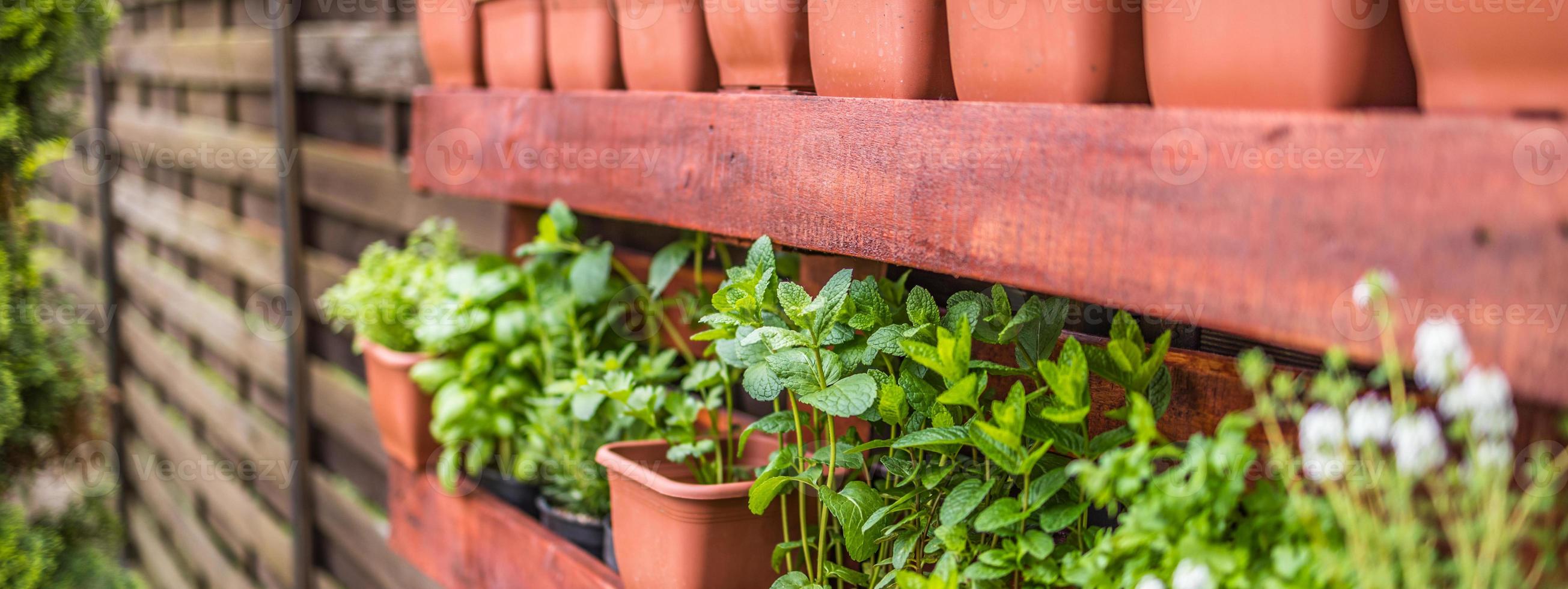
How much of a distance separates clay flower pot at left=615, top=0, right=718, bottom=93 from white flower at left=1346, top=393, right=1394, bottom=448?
0.79 meters

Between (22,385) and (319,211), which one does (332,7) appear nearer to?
(319,211)

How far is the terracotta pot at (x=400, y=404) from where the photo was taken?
1.57 meters

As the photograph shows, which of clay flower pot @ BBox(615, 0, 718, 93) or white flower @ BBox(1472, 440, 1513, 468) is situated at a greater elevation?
clay flower pot @ BBox(615, 0, 718, 93)

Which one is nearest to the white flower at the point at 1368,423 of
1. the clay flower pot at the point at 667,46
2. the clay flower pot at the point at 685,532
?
the clay flower pot at the point at 685,532

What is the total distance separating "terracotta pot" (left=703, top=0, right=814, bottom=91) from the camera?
3.33 ft

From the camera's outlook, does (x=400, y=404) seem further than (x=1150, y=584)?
Yes

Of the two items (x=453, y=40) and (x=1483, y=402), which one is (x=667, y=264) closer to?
(x=453, y=40)

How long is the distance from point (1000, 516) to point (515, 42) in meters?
0.96

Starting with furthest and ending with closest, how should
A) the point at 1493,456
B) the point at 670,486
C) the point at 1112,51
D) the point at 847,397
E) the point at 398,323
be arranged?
the point at 398,323, the point at 670,486, the point at 847,397, the point at 1112,51, the point at 1493,456

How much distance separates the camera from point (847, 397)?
0.86m

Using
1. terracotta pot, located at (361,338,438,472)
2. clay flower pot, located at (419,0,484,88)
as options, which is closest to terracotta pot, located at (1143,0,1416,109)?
clay flower pot, located at (419,0,484,88)

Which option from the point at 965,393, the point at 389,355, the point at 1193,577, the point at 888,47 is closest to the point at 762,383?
the point at 965,393

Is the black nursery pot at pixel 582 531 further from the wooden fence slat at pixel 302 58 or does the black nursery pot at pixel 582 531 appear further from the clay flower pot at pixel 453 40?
the wooden fence slat at pixel 302 58

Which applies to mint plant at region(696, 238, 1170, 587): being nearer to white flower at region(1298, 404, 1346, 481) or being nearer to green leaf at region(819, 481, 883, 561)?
green leaf at region(819, 481, 883, 561)
